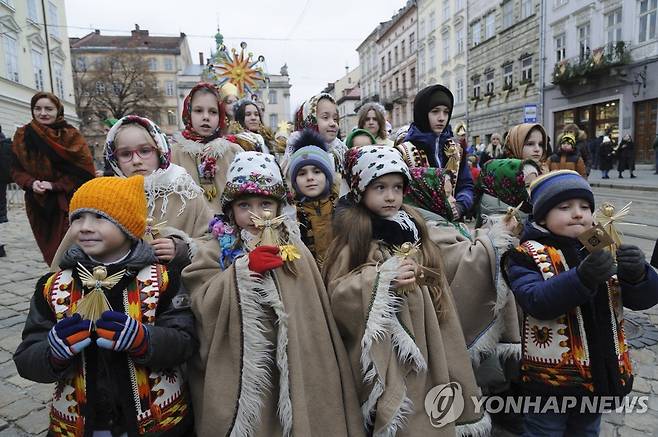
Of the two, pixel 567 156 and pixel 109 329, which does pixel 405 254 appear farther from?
pixel 567 156

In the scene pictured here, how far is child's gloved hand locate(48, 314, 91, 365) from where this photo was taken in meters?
1.63

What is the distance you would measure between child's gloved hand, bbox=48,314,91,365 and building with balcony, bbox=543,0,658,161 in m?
21.4

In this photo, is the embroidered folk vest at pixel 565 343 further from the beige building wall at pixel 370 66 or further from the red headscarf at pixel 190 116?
the beige building wall at pixel 370 66

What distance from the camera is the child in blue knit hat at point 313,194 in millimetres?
2896

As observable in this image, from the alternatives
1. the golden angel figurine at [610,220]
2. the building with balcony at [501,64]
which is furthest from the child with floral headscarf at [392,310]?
the building with balcony at [501,64]

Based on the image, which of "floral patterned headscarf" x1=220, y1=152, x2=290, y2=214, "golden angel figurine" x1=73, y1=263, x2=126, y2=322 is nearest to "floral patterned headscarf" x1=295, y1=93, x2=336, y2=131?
"floral patterned headscarf" x1=220, y1=152, x2=290, y2=214

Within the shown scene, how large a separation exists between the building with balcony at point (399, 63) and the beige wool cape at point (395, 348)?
4048cm

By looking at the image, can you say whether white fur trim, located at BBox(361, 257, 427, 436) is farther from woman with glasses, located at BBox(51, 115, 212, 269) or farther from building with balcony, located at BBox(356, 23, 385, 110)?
building with balcony, located at BBox(356, 23, 385, 110)

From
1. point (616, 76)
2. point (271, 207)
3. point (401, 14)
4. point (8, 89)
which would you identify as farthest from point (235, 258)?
point (401, 14)

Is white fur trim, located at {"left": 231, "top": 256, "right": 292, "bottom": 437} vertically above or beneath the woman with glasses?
beneath

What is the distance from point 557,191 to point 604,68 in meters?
21.8

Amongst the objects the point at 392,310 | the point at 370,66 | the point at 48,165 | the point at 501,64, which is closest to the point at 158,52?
the point at 370,66

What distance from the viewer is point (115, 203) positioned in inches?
71.6

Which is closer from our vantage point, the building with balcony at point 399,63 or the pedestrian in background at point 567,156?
the pedestrian in background at point 567,156
